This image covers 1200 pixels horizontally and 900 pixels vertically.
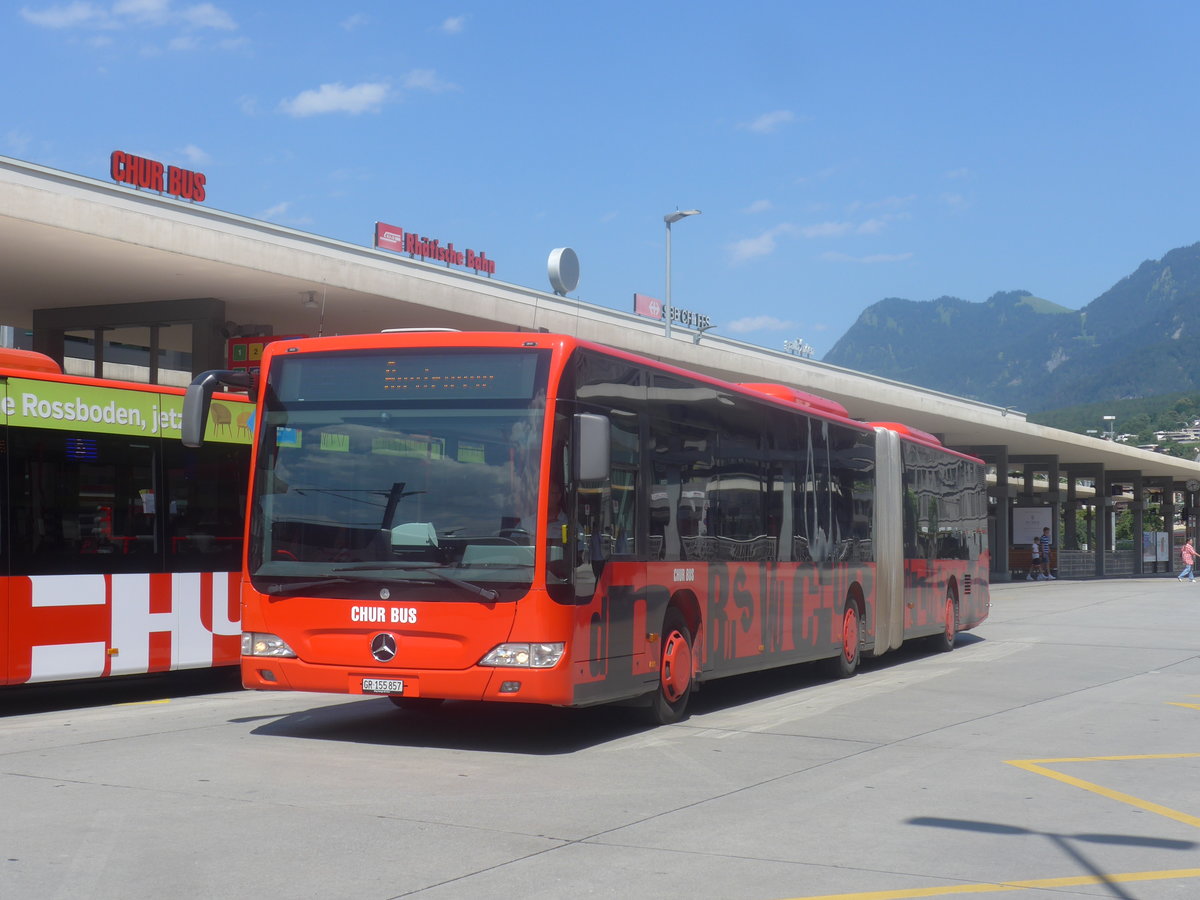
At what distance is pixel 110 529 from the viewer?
12.3 meters

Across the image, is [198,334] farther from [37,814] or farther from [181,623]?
[37,814]

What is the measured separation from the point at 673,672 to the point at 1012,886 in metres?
5.53

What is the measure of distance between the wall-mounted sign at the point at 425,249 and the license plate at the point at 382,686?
35.0 meters

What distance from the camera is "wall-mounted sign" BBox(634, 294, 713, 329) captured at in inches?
2366

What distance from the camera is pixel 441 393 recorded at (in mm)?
9859

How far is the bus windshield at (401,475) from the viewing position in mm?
9562

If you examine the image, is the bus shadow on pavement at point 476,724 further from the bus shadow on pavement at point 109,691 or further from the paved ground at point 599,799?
the bus shadow on pavement at point 109,691

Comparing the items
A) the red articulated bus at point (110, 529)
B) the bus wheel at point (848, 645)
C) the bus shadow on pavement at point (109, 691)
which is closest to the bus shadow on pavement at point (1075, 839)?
the red articulated bus at point (110, 529)

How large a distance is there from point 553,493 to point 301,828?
10.6 ft

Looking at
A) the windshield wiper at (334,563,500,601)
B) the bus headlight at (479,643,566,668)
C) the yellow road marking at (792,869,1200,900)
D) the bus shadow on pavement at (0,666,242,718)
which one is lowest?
the bus shadow on pavement at (0,666,242,718)

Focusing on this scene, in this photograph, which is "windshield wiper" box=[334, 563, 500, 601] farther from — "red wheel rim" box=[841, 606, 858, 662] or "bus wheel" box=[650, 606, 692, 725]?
"red wheel rim" box=[841, 606, 858, 662]

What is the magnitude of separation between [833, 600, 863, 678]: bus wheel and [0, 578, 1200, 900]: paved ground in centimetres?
204

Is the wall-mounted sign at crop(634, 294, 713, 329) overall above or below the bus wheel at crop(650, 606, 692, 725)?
above

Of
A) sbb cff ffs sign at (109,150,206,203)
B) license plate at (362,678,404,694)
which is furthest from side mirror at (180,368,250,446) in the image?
sbb cff ffs sign at (109,150,206,203)
